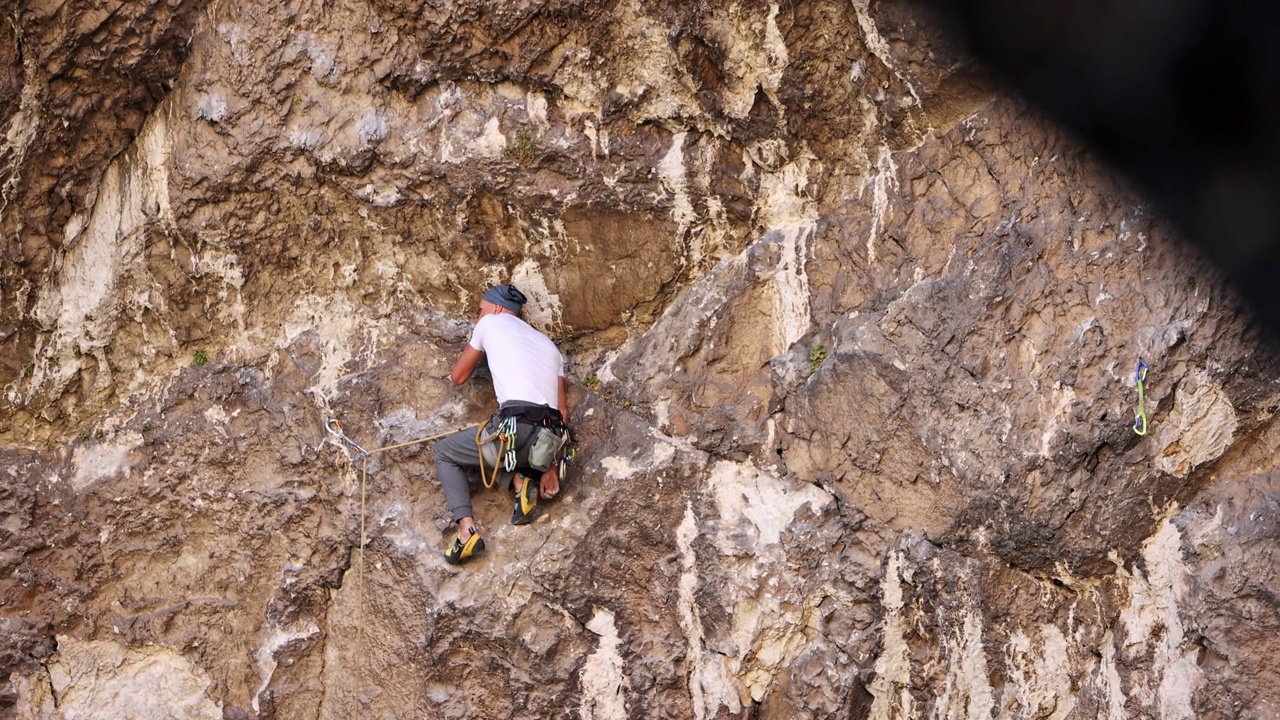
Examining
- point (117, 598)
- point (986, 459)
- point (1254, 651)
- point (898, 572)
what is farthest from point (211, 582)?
point (1254, 651)

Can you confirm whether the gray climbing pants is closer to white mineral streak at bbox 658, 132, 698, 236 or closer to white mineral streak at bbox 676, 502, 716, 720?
white mineral streak at bbox 676, 502, 716, 720

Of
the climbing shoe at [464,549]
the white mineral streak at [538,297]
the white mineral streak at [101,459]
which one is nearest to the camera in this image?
the climbing shoe at [464,549]

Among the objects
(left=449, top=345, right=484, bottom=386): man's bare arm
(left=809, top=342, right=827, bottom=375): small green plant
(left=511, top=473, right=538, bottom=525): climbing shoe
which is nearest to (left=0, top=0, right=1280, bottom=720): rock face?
(left=809, top=342, right=827, bottom=375): small green plant

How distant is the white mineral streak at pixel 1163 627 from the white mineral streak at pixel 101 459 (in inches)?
204

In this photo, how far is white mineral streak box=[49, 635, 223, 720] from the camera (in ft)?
22.1

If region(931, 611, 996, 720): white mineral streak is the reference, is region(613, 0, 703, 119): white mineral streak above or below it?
above

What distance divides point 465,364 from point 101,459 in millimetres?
2124

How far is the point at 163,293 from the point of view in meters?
6.83

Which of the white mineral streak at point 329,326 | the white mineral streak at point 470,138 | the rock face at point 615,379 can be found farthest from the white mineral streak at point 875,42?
the white mineral streak at point 329,326

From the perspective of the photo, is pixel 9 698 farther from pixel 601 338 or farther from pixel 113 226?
pixel 601 338

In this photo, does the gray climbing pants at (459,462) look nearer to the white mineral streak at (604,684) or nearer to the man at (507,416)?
the man at (507,416)

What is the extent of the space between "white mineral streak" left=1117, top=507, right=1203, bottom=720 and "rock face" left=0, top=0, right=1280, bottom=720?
0.6 inches

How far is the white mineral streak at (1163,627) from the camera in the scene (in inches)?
229

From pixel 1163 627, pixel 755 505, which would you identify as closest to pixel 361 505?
pixel 755 505
